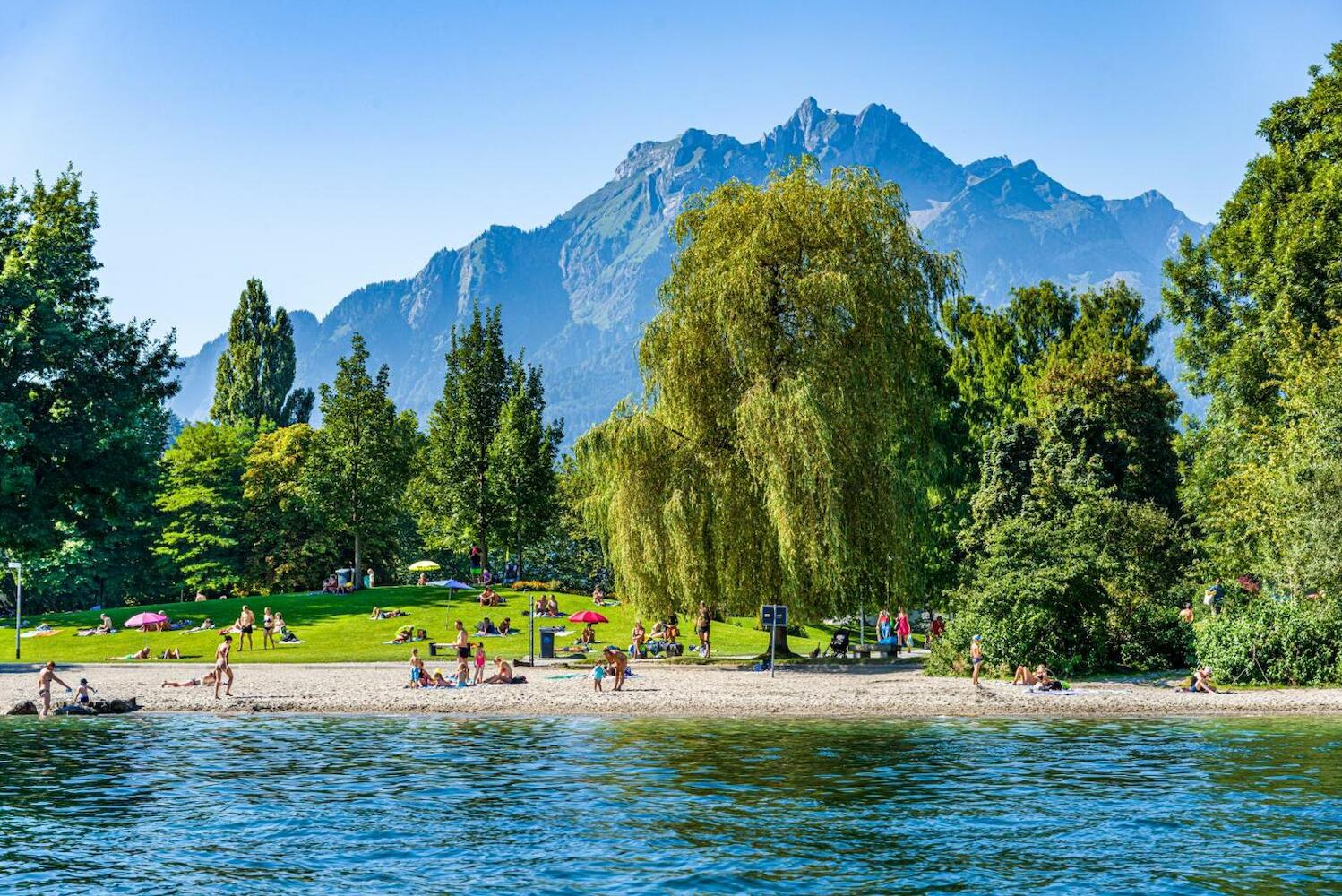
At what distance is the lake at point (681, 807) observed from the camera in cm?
2008

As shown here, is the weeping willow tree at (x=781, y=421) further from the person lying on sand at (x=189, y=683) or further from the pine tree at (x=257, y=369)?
the pine tree at (x=257, y=369)

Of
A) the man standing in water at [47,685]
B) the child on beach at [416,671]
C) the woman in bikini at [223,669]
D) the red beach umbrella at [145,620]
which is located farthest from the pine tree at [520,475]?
the man standing in water at [47,685]

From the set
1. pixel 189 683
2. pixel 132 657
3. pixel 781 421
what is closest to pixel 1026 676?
pixel 781 421

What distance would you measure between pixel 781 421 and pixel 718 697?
1005 centimetres

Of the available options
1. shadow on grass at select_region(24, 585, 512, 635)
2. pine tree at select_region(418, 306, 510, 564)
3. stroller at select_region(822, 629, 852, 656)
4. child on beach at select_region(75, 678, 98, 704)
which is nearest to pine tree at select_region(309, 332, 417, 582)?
pine tree at select_region(418, 306, 510, 564)

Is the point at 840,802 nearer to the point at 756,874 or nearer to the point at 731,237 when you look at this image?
the point at 756,874

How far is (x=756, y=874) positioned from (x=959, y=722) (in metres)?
18.1

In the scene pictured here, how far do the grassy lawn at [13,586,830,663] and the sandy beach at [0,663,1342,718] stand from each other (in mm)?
5117

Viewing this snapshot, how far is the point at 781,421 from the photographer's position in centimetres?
4303

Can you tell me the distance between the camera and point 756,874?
1998cm

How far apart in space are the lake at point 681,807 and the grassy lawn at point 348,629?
1546 centimetres

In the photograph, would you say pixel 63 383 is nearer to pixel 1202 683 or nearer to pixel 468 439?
pixel 468 439

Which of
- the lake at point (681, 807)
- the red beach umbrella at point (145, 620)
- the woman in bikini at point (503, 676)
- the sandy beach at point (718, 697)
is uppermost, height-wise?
the red beach umbrella at point (145, 620)

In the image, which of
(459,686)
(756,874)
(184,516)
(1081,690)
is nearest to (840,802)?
Answer: (756,874)
